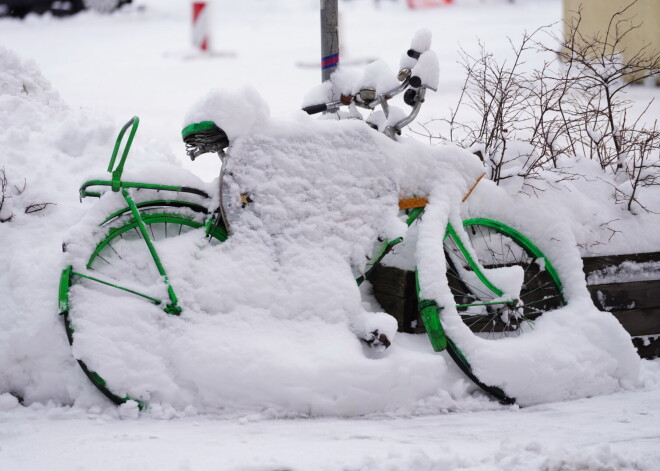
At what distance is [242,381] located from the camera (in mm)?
3414

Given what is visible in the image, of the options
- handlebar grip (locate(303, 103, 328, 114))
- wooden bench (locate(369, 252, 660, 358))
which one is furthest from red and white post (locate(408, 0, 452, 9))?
handlebar grip (locate(303, 103, 328, 114))

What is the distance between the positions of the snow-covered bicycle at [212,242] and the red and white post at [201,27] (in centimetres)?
→ 1031

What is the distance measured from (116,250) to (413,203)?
60.6 inches

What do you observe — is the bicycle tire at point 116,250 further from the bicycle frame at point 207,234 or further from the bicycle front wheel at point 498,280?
the bicycle front wheel at point 498,280

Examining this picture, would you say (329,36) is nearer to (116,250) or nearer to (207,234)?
(207,234)

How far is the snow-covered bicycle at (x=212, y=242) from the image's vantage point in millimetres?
3486

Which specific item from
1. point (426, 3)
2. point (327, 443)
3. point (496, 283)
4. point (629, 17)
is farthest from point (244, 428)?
point (426, 3)

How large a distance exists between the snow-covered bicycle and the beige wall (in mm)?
8186

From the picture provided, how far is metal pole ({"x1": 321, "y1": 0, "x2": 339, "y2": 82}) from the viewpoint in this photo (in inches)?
184

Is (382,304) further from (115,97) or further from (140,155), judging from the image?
(115,97)

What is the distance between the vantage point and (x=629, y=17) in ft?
40.5

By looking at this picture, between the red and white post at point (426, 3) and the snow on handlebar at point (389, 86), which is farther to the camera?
the red and white post at point (426, 3)

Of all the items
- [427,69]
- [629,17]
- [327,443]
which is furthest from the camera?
[629,17]

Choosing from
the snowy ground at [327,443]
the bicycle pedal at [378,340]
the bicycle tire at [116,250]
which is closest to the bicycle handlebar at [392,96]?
the bicycle tire at [116,250]
